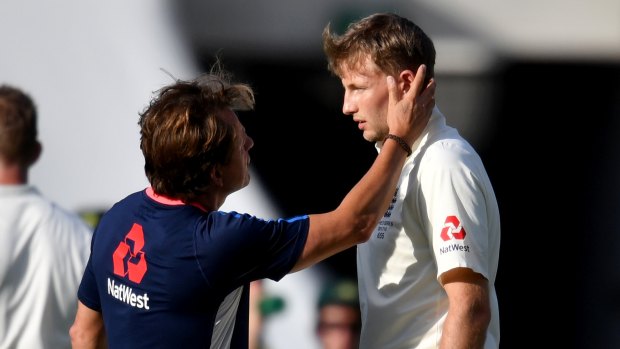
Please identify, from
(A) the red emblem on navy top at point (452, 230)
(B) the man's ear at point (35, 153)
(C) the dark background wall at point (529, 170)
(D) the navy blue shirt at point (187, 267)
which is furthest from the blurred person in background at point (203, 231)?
(B) the man's ear at point (35, 153)

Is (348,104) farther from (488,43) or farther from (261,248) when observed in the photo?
(488,43)

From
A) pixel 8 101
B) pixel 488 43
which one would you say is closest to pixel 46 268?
pixel 8 101

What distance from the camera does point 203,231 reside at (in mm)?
2191

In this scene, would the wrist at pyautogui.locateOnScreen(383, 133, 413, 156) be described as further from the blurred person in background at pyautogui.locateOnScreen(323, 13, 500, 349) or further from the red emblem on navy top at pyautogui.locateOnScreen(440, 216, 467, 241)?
the red emblem on navy top at pyautogui.locateOnScreen(440, 216, 467, 241)

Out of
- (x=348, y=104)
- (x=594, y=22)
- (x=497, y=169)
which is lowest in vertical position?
(x=497, y=169)

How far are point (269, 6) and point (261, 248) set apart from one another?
144 centimetres

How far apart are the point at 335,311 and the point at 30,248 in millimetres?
1048

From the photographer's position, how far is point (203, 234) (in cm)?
219

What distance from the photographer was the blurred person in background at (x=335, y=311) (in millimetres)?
3484

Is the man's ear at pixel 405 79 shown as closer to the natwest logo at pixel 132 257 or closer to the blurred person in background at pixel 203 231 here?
the blurred person in background at pixel 203 231

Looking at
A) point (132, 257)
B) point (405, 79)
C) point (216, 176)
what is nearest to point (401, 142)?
point (405, 79)

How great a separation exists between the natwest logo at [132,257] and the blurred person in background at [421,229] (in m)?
0.55

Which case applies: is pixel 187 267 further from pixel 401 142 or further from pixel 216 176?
pixel 401 142

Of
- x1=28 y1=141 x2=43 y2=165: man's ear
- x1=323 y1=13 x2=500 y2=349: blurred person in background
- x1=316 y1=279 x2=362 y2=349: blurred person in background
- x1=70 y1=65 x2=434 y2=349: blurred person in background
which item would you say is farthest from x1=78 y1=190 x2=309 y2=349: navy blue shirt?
x1=28 y1=141 x2=43 y2=165: man's ear
